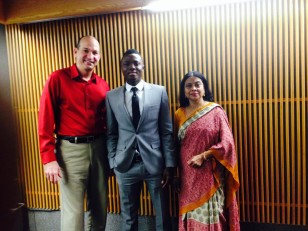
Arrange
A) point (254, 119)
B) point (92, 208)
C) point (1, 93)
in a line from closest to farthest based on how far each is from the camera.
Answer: point (92, 208)
point (254, 119)
point (1, 93)

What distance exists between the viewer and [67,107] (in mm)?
2350

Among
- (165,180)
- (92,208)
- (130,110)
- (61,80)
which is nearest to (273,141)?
(165,180)

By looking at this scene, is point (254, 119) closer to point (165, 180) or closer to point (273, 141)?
point (273, 141)

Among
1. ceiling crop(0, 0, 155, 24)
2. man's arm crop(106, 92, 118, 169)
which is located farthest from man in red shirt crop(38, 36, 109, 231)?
ceiling crop(0, 0, 155, 24)

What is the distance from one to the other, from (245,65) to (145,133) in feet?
4.21

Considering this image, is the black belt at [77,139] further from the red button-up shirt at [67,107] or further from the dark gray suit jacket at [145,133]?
the dark gray suit jacket at [145,133]

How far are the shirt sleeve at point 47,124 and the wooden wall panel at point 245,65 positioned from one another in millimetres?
862

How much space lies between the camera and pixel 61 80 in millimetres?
2359

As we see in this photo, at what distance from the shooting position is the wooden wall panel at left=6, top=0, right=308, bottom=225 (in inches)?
105

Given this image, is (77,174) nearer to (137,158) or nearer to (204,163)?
(137,158)

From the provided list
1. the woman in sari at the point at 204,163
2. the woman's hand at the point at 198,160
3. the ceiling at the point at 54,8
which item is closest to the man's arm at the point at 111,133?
the woman in sari at the point at 204,163

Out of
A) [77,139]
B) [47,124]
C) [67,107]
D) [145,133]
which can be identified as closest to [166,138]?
[145,133]

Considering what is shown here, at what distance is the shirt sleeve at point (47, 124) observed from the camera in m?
2.23

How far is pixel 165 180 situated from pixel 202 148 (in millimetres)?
Result: 436
